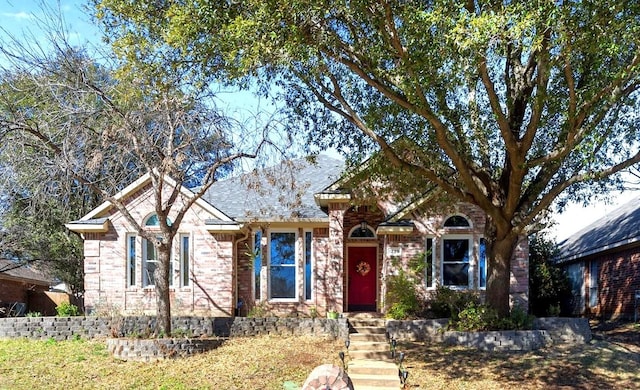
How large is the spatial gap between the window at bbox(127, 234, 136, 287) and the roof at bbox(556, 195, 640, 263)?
16248 mm

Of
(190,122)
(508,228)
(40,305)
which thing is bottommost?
Answer: (40,305)

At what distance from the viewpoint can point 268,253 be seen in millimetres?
17953

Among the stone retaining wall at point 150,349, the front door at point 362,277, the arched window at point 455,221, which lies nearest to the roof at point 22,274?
the stone retaining wall at point 150,349

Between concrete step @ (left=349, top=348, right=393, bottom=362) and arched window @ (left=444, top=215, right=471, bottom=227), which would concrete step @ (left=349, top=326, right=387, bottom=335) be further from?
arched window @ (left=444, top=215, right=471, bottom=227)

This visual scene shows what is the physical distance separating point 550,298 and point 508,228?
7501 millimetres

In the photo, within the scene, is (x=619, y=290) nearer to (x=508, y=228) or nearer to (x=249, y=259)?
(x=508, y=228)

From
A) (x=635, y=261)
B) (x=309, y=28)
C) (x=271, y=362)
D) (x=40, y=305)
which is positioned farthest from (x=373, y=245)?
(x=40, y=305)

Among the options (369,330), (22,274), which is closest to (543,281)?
(369,330)

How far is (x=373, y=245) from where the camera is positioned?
63.0 feet

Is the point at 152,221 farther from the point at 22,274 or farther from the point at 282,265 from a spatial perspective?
the point at 22,274

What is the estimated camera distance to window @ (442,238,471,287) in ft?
56.0

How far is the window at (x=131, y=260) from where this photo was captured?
1753 cm

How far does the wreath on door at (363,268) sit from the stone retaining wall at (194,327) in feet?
13.7

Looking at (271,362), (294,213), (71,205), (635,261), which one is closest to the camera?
(271,362)
